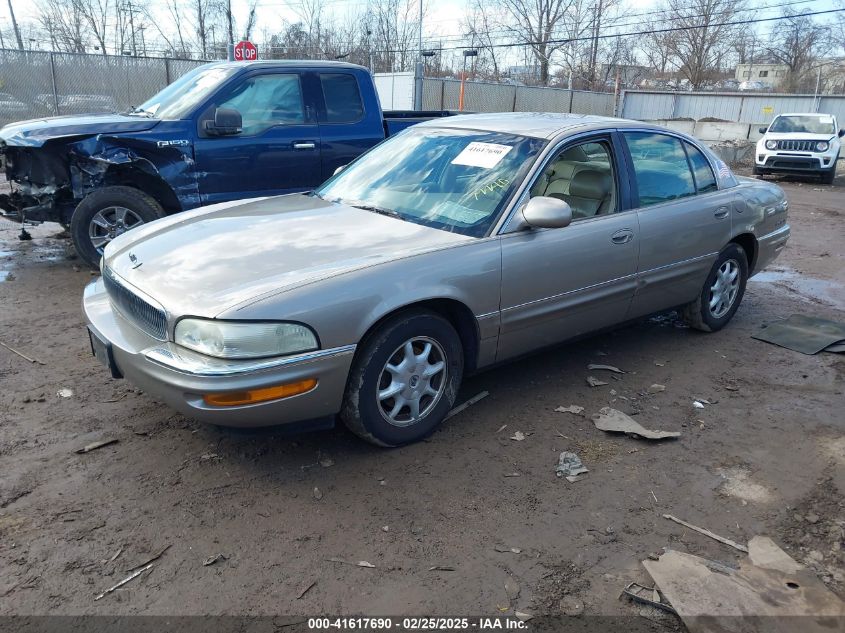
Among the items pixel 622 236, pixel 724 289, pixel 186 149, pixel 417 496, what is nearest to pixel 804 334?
pixel 724 289

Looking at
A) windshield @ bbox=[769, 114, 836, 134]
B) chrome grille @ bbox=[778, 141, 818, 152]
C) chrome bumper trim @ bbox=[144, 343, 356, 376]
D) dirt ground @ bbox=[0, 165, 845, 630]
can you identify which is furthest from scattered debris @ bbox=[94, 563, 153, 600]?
windshield @ bbox=[769, 114, 836, 134]

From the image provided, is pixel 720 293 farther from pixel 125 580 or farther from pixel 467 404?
pixel 125 580

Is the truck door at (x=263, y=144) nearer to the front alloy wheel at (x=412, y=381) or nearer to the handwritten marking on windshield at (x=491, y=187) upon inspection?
the handwritten marking on windshield at (x=491, y=187)

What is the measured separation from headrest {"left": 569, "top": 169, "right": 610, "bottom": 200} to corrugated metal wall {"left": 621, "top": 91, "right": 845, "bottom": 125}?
2674 cm

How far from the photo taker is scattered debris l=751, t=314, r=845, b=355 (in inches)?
210

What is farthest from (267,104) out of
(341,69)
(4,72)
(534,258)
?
(4,72)

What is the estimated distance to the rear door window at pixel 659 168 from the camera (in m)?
4.59

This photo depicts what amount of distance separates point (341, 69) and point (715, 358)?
4.70 meters

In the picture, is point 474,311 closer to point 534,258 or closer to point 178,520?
point 534,258

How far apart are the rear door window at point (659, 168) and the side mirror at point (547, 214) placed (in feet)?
3.64

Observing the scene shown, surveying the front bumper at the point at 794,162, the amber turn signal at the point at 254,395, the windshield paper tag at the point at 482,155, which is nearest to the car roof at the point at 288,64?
the windshield paper tag at the point at 482,155

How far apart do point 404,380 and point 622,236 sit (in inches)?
72.5

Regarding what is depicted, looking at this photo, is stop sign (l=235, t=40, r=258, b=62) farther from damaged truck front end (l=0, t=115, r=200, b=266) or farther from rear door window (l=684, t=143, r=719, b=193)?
rear door window (l=684, t=143, r=719, b=193)

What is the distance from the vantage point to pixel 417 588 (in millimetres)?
2600
